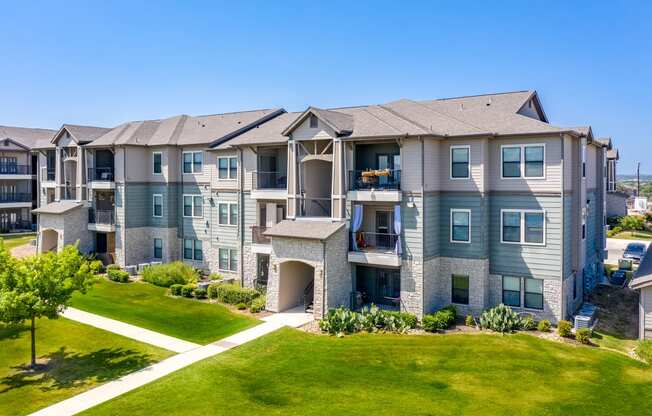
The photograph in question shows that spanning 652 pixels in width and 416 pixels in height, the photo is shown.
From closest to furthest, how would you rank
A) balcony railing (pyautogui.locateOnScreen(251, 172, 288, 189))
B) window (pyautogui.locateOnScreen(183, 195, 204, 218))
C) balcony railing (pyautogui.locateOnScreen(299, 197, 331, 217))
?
balcony railing (pyautogui.locateOnScreen(299, 197, 331, 217)), balcony railing (pyautogui.locateOnScreen(251, 172, 288, 189)), window (pyautogui.locateOnScreen(183, 195, 204, 218))

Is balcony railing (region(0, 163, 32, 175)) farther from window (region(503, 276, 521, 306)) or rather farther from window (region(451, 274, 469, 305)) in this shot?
window (region(503, 276, 521, 306))

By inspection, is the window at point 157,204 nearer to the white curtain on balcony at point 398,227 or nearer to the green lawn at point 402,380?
the green lawn at point 402,380

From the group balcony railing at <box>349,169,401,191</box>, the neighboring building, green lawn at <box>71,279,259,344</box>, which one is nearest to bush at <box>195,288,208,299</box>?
green lawn at <box>71,279,259,344</box>

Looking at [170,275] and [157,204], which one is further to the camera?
[157,204]

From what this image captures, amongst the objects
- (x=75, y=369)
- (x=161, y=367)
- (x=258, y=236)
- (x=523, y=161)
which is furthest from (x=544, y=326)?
(x=75, y=369)

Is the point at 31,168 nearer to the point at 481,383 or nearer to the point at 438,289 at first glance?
the point at 438,289

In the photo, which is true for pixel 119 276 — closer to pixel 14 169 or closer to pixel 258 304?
pixel 258 304
